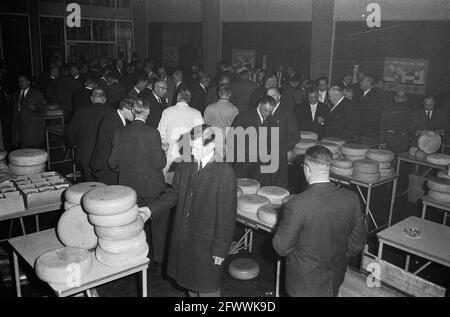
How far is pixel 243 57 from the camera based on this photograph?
45.3 feet

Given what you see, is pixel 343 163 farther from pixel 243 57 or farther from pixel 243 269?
pixel 243 57

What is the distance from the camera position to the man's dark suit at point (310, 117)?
24.0 ft

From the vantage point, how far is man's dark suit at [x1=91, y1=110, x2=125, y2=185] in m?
5.25

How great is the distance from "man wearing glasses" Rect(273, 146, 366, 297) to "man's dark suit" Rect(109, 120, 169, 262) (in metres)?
2.11

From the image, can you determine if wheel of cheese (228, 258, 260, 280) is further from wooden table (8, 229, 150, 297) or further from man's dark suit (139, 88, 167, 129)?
man's dark suit (139, 88, 167, 129)

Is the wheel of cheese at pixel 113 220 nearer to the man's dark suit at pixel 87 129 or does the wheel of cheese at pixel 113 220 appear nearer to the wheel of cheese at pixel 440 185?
the man's dark suit at pixel 87 129

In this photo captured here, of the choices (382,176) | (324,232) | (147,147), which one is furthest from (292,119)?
(324,232)

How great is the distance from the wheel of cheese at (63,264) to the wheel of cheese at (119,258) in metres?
0.10

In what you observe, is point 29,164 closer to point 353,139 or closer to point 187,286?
point 187,286

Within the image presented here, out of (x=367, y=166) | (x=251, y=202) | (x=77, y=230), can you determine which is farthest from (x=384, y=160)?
(x=77, y=230)

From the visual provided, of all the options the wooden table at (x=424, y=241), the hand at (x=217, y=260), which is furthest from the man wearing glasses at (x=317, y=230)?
the wooden table at (x=424, y=241)

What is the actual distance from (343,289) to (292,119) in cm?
313

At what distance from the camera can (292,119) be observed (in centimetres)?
597

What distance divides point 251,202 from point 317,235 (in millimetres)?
1624
